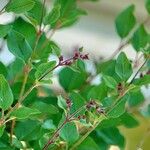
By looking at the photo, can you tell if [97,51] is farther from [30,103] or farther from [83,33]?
[30,103]

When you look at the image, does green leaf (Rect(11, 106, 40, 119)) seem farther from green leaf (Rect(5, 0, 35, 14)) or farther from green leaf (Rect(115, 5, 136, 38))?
green leaf (Rect(115, 5, 136, 38))

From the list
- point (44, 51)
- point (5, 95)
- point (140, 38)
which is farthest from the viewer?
point (140, 38)

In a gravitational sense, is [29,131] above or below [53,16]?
below

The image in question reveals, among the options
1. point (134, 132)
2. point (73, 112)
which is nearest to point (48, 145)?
point (73, 112)

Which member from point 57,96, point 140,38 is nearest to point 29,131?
point 57,96

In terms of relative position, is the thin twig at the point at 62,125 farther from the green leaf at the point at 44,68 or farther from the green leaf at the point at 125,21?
the green leaf at the point at 125,21

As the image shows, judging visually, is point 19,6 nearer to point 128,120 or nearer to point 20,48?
point 20,48
